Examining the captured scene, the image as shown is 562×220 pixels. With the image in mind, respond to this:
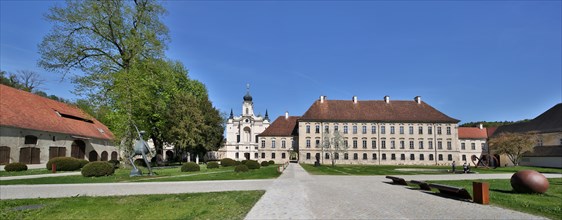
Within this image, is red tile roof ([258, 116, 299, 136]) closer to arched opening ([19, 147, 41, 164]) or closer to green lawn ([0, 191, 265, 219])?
arched opening ([19, 147, 41, 164])

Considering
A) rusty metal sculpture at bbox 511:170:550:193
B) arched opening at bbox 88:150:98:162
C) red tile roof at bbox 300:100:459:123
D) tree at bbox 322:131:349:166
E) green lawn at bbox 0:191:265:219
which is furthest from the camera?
red tile roof at bbox 300:100:459:123

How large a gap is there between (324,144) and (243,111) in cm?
3755

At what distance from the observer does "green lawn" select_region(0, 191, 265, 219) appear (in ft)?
30.4

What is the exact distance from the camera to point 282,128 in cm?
7256

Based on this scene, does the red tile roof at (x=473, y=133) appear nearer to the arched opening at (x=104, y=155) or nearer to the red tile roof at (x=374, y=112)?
the red tile roof at (x=374, y=112)

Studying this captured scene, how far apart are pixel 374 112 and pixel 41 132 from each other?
2041 inches

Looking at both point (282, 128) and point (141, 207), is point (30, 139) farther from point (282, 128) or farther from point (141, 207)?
point (282, 128)

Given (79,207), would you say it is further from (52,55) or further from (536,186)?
(52,55)

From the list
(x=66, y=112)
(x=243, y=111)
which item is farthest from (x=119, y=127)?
(x=243, y=111)

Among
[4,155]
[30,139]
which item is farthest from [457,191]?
[30,139]

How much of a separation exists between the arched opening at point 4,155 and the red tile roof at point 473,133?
73005 mm

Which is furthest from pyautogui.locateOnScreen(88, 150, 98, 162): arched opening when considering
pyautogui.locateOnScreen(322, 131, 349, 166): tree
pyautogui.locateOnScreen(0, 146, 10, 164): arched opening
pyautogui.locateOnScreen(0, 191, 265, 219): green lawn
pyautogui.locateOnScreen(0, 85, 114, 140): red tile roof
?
pyautogui.locateOnScreen(0, 191, 265, 219): green lawn

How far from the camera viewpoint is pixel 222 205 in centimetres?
1074

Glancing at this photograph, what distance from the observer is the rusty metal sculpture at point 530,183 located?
14109 mm
